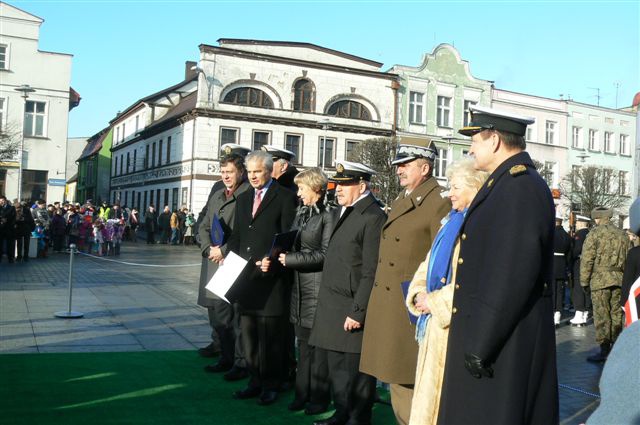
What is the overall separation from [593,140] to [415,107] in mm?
16695

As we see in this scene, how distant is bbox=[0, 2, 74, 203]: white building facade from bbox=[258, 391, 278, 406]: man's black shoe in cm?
3441

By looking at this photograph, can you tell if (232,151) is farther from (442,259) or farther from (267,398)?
(442,259)

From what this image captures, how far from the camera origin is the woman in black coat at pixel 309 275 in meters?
5.59

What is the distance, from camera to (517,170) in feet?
10.6

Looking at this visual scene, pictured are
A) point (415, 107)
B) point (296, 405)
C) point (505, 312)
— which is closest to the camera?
point (505, 312)

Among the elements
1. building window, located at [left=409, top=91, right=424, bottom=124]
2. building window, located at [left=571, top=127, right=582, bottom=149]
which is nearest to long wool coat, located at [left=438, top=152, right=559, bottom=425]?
building window, located at [left=409, top=91, right=424, bottom=124]

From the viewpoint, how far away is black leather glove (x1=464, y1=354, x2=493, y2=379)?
3.09m

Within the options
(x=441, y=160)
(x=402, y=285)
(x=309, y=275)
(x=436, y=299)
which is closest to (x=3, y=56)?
(x=441, y=160)

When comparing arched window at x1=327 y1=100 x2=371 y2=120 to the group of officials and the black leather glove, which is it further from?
the black leather glove

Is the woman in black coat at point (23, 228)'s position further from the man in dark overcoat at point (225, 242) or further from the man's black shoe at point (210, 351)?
the man in dark overcoat at point (225, 242)

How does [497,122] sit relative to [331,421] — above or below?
above

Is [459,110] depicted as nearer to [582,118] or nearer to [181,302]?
[582,118]

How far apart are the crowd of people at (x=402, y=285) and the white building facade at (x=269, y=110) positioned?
103ft

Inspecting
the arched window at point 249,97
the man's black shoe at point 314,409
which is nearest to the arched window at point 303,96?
the arched window at point 249,97
